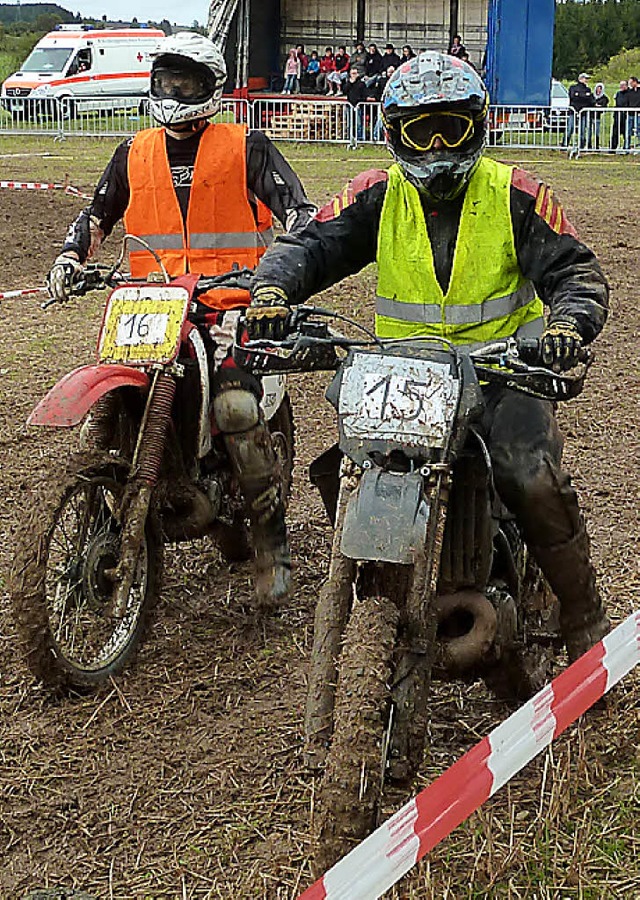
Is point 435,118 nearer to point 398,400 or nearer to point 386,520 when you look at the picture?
point 398,400

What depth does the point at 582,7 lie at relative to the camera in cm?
5509

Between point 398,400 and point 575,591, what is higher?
point 398,400

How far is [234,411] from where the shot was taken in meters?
5.04

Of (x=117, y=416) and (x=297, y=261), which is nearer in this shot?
(x=297, y=261)

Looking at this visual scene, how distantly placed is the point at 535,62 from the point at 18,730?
2594cm

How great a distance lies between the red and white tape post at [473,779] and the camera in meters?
2.72

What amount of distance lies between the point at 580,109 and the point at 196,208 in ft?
75.5

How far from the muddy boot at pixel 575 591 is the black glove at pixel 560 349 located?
657 millimetres

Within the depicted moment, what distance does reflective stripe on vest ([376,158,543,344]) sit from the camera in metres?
3.95

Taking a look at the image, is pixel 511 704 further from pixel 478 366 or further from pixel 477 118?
pixel 477 118

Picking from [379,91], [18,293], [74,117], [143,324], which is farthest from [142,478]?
[74,117]

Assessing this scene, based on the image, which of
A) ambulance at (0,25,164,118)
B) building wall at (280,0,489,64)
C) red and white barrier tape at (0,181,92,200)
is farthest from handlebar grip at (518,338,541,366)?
ambulance at (0,25,164,118)

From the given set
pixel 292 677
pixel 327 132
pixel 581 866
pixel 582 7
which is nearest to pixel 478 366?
pixel 581 866

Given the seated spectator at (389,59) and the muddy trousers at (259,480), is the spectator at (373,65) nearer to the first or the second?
the seated spectator at (389,59)
